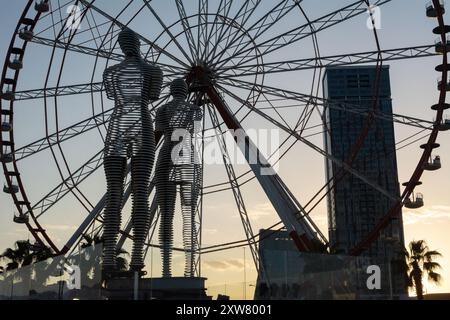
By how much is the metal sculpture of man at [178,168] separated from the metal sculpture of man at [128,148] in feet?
4.96

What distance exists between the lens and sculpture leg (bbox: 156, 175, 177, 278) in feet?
91.2

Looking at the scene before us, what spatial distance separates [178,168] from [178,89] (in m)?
3.59

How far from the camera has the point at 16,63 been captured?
36469mm

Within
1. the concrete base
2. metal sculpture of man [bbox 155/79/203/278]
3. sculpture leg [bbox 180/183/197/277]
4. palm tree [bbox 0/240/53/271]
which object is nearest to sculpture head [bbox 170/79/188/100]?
metal sculpture of man [bbox 155/79/203/278]

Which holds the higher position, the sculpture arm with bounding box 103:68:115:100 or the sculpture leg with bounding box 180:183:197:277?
the sculpture arm with bounding box 103:68:115:100

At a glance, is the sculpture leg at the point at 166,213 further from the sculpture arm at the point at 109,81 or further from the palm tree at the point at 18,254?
the palm tree at the point at 18,254

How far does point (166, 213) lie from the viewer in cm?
2831

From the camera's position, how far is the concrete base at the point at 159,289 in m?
22.9

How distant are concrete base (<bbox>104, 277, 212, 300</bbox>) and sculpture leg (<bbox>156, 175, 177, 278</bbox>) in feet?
3.31

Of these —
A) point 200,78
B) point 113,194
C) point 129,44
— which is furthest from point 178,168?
point 200,78

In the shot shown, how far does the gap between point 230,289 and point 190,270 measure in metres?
5.66

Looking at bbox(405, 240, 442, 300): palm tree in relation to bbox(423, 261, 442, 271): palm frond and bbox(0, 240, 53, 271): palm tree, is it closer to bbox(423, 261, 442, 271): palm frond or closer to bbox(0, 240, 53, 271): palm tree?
bbox(423, 261, 442, 271): palm frond

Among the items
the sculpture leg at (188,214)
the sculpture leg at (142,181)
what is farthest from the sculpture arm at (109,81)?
the sculpture leg at (188,214)
